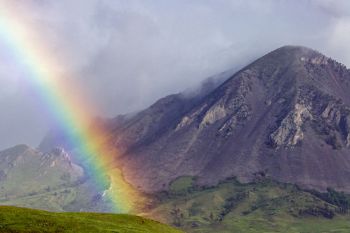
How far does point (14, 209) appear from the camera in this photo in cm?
9181

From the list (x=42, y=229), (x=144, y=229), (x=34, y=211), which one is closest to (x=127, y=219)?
(x=144, y=229)

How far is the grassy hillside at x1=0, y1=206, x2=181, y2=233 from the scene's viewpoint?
268ft

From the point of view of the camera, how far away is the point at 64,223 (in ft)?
286

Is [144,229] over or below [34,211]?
below

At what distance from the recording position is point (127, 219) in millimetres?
106250

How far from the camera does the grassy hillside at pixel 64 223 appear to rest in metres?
81.6

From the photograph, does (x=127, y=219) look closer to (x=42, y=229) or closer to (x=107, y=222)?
(x=107, y=222)

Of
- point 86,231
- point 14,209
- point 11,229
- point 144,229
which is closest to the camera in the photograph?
point 11,229

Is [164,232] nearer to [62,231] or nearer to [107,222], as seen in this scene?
[107,222]

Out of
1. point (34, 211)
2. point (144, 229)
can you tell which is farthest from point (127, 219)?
point (34, 211)

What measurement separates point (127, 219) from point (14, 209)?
79.2ft

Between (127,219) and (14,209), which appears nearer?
(14,209)

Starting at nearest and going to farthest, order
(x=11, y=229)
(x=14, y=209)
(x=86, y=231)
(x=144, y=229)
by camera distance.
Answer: (x=11, y=229) < (x=86, y=231) < (x=14, y=209) < (x=144, y=229)

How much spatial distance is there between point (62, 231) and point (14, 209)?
14457mm
